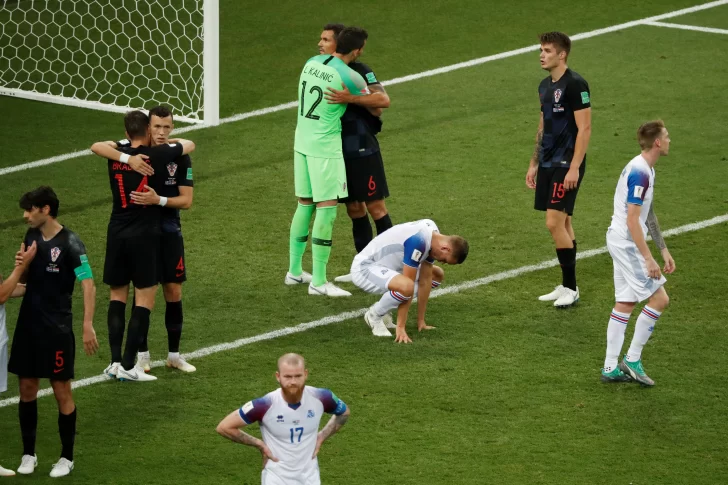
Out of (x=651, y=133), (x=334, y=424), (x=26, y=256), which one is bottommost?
(x=334, y=424)

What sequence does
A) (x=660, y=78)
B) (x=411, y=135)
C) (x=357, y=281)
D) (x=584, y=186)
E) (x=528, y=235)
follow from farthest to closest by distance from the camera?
(x=660, y=78), (x=411, y=135), (x=584, y=186), (x=528, y=235), (x=357, y=281)

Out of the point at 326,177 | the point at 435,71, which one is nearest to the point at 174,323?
the point at 326,177

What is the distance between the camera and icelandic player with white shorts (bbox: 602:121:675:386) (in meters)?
8.38

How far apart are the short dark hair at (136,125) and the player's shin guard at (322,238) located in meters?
2.27

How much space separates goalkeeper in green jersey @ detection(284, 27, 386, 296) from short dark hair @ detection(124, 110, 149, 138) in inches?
84.8

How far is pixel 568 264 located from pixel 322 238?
1.98m

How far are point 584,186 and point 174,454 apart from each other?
6480 millimetres

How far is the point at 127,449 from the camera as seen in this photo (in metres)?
7.85

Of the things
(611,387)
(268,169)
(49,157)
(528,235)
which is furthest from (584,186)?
(49,157)

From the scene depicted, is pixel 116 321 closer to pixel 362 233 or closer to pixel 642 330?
pixel 362 233

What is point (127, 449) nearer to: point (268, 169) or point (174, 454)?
point (174, 454)

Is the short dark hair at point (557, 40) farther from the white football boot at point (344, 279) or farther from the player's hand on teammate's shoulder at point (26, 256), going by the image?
the player's hand on teammate's shoulder at point (26, 256)

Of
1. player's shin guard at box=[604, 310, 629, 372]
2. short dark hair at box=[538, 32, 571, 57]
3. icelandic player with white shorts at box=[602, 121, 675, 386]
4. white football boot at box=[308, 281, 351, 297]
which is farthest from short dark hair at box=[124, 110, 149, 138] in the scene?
player's shin guard at box=[604, 310, 629, 372]

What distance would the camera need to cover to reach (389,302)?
943 centimetres
